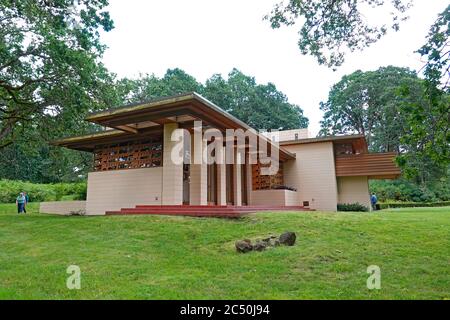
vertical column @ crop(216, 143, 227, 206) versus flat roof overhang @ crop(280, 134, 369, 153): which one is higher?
flat roof overhang @ crop(280, 134, 369, 153)

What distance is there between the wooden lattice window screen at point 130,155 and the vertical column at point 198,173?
3.77 feet

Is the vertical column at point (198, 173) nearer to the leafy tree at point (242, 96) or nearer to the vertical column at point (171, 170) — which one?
the vertical column at point (171, 170)

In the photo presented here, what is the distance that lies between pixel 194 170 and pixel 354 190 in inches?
403

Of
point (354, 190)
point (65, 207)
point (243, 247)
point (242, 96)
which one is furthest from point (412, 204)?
point (243, 247)

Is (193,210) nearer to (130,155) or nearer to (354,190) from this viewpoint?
(130,155)

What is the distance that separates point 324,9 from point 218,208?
17.7 feet

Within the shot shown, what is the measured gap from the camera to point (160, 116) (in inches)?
388

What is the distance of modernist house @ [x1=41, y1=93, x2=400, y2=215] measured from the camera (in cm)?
997

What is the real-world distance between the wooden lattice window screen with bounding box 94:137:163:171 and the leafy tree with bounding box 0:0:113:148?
1839 mm

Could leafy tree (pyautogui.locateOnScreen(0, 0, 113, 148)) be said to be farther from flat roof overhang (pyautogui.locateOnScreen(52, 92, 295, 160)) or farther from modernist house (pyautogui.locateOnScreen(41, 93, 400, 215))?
modernist house (pyautogui.locateOnScreen(41, 93, 400, 215))

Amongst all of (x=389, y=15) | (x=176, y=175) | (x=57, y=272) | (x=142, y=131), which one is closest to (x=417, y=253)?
(x=389, y=15)

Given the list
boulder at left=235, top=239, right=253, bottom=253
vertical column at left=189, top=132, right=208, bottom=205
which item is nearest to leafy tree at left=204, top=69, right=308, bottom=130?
vertical column at left=189, top=132, right=208, bottom=205

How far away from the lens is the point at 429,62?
4.88 m
